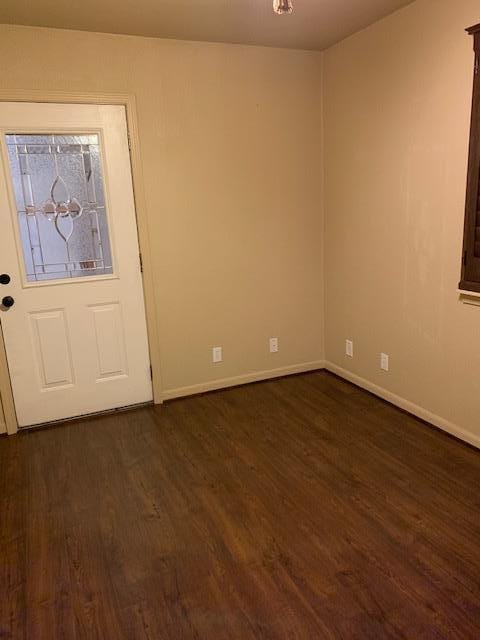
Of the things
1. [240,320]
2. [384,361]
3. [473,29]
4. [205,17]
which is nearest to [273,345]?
[240,320]

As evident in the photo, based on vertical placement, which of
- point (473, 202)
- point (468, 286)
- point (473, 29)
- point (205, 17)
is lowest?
point (468, 286)

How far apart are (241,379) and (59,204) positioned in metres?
1.88

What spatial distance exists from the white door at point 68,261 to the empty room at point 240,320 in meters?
0.01

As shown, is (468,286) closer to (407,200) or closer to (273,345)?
(407,200)

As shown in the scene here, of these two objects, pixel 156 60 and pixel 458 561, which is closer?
pixel 458 561

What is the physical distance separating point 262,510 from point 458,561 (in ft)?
2.83

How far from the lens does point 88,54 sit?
2.99m

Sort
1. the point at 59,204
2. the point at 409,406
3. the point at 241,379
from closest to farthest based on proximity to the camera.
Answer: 1. the point at 59,204
2. the point at 409,406
3. the point at 241,379

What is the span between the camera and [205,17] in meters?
2.81

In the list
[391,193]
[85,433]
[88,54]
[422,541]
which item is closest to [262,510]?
[422,541]

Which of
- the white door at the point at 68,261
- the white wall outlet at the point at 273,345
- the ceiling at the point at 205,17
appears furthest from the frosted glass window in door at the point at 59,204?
the white wall outlet at the point at 273,345

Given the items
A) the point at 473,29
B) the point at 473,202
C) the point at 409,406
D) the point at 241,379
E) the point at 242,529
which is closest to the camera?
the point at 242,529

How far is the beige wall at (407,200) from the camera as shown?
2.64 meters

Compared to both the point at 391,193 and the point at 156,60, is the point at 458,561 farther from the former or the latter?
the point at 156,60
